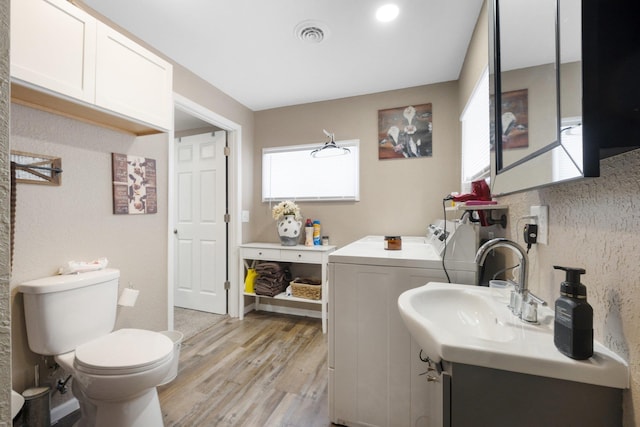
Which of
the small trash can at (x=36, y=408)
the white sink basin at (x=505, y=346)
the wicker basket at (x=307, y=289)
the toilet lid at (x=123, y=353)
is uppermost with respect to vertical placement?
the white sink basin at (x=505, y=346)

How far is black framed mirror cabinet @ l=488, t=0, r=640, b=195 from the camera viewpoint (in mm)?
523

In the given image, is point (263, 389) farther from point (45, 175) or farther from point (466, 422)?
point (45, 175)

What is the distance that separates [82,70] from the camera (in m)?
1.39

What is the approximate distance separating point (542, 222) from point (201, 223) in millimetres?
3085

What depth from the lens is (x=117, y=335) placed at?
1.56 metres

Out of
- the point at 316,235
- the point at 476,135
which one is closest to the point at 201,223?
the point at 316,235

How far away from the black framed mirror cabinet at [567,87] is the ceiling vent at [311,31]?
119cm

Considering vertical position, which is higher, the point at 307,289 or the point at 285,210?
the point at 285,210

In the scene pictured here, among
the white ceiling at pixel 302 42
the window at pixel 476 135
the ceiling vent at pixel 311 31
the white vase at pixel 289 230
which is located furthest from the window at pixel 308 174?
the ceiling vent at pixel 311 31

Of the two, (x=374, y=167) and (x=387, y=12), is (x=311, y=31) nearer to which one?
(x=387, y=12)

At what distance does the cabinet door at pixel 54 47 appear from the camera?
1.17m

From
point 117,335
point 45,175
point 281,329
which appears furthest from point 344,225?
point 45,175

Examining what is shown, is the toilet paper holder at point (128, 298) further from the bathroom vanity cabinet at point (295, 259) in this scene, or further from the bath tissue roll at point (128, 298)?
the bathroom vanity cabinet at point (295, 259)

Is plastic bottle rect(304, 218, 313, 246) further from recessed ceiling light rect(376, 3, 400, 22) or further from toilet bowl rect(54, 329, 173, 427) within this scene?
recessed ceiling light rect(376, 3, 400, 22)
